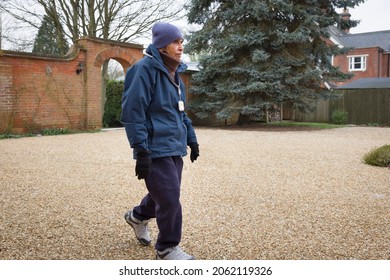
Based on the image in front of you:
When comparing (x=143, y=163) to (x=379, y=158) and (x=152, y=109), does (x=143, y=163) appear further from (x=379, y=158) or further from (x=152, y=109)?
(x=379, y=158)

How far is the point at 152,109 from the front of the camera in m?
2.43

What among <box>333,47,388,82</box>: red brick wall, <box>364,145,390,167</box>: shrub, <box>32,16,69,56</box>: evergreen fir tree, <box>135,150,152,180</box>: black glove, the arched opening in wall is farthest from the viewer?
<box>333,47,388,82</box>: red brick wall

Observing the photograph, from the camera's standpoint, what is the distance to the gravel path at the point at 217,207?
2.87 metres

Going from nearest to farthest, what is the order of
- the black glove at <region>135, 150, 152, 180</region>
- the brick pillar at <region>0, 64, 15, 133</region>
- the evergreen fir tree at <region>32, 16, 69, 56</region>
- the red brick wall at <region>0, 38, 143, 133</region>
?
the black glove at <region>135, 150, 152, 180</region>
the brick pillar at <region>0, 64, 15, 133</region>
the red brick wall at <region>0, 38, 143, 133</region>
the evergreen fir tree at <region>32, 16, 69, 56</region>

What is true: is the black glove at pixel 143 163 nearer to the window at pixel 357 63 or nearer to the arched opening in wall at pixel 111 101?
the arched opening in wall at pixel 111 101

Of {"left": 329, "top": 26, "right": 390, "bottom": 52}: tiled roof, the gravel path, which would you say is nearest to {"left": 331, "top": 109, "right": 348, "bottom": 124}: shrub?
{"left": 329, "top": 26, "right": 390, "bottom": 52}: tiled roof

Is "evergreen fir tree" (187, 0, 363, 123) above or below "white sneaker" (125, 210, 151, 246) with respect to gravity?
above

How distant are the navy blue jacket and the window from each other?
29.0 metres

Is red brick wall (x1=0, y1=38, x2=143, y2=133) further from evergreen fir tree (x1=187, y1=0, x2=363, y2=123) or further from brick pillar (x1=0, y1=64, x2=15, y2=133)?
evergreen fir tree (x1=187, y1=0, x2=363, y2=123)

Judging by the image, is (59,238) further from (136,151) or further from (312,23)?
(312,23)

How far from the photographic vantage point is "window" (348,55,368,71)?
28.3 metres

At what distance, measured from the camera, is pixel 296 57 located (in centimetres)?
1541

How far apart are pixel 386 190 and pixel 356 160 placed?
2563 mm

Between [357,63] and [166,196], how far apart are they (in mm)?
29873
